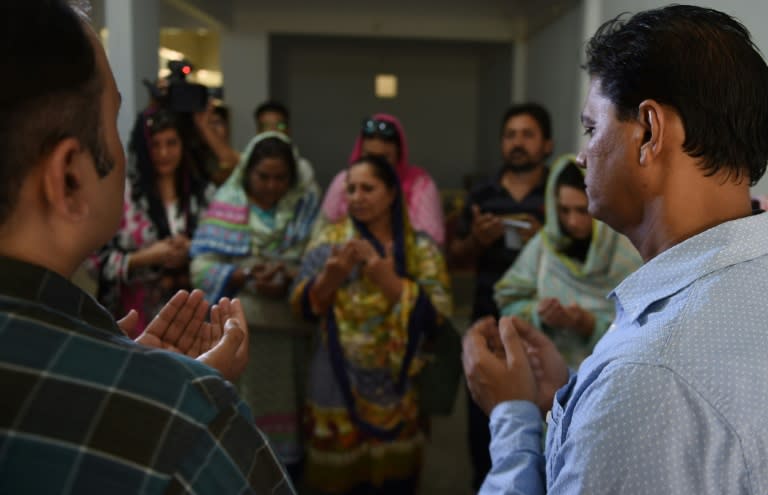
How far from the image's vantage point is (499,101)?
5.87 m

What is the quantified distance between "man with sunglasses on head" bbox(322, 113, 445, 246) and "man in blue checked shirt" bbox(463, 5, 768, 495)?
161 centimetres

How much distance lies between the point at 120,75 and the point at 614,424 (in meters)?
2.67

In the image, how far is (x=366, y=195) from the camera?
235cm

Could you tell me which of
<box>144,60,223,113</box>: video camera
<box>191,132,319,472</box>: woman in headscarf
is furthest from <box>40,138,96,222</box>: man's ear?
<box>144,60,223,113</box>: video camera

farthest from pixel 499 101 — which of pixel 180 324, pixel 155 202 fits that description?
pixel 180 324

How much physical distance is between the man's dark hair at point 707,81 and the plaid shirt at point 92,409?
1.89 ft

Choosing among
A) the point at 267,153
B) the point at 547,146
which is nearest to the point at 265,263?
the point at 267,153

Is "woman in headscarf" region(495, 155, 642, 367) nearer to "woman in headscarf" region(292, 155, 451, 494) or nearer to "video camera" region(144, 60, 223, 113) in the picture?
"woman in headscarf" region(292, 155, 451, 494)

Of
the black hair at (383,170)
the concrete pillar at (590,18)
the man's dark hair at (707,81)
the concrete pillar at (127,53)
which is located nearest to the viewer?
the man's dark hair at (707,81)

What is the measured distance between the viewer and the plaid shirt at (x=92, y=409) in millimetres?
546

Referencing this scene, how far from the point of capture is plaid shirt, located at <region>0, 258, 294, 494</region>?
21.5 inches

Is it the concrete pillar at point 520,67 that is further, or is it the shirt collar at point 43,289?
the concrete pillar at point 520,67

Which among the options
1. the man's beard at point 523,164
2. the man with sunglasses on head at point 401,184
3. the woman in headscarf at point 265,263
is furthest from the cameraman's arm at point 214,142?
the man's beard at point 523,164

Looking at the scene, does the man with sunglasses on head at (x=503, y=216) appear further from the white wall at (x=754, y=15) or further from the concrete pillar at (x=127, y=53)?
the concrete pillar at (x=127, y=53)
